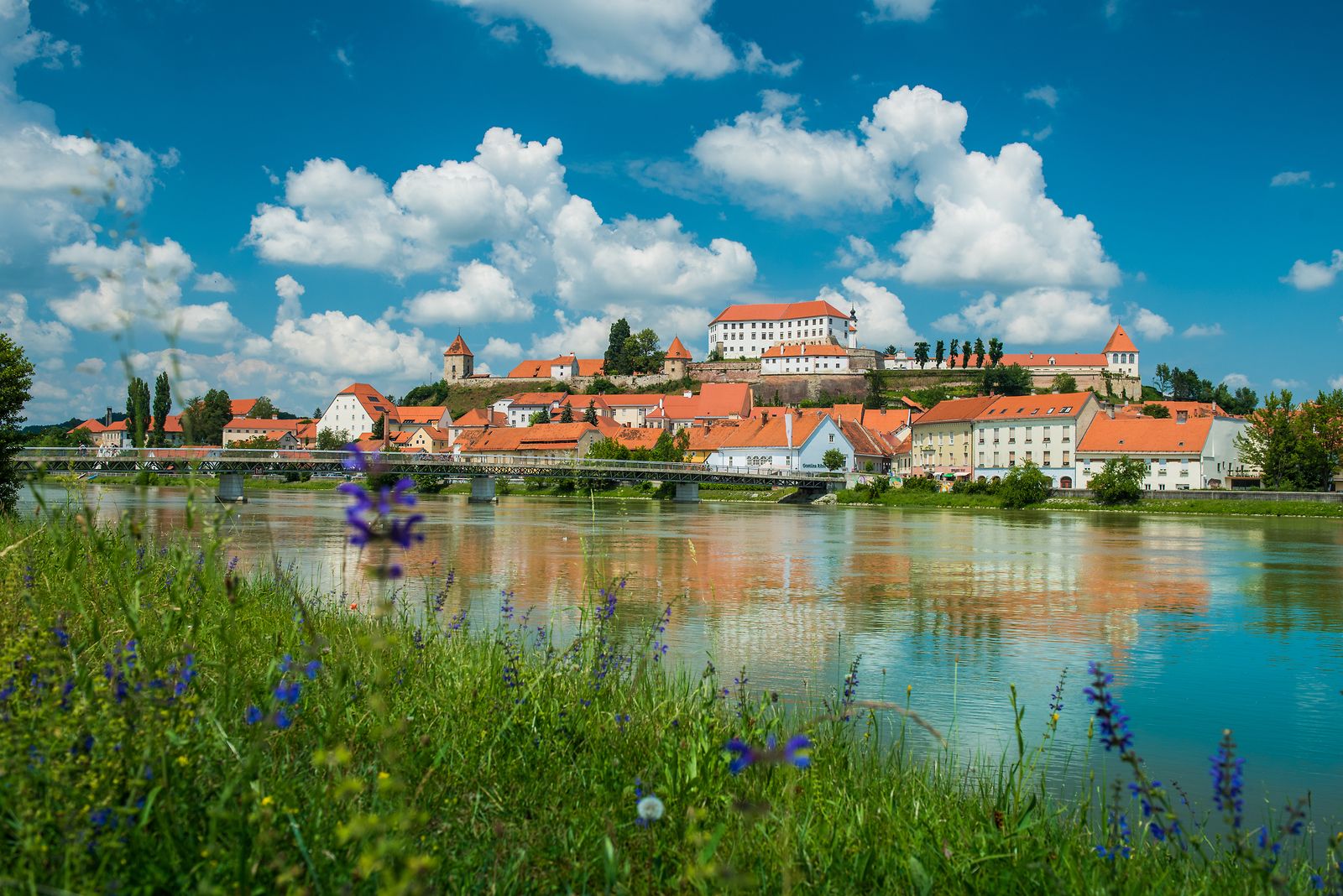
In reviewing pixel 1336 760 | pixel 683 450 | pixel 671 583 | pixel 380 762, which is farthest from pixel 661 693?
pixel 683 450

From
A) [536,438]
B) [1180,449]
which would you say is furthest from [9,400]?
[536,438]

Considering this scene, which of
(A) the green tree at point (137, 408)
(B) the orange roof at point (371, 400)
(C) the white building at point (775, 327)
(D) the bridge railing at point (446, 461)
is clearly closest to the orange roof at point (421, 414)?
(B) the orange roof at point (371, 400)

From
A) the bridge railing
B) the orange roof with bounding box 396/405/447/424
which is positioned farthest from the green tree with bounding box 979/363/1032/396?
the orange roof with bounding box 396/405/447/424

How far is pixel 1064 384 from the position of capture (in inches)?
5354

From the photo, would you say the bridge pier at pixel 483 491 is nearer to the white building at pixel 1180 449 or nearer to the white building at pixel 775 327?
the white building at pixel 1180 449

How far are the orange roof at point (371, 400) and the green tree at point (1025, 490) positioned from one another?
364ft

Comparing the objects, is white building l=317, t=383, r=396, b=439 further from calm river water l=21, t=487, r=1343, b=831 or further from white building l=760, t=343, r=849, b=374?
calm river water l=21, t=487, r=1343, b=831

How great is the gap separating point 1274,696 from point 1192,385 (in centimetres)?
→ 16684

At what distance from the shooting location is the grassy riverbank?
60.4 m

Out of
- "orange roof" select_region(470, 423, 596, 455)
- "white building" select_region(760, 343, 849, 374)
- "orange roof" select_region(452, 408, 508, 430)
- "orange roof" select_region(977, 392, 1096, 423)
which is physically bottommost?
"orange roof" select_region(470, 423, 596, 455)

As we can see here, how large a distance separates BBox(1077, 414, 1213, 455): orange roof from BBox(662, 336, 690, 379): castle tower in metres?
80.0

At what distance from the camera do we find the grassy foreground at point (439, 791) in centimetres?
280

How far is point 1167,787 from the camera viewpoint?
7410 mm

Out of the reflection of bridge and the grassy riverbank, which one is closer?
the grassy riverbank
